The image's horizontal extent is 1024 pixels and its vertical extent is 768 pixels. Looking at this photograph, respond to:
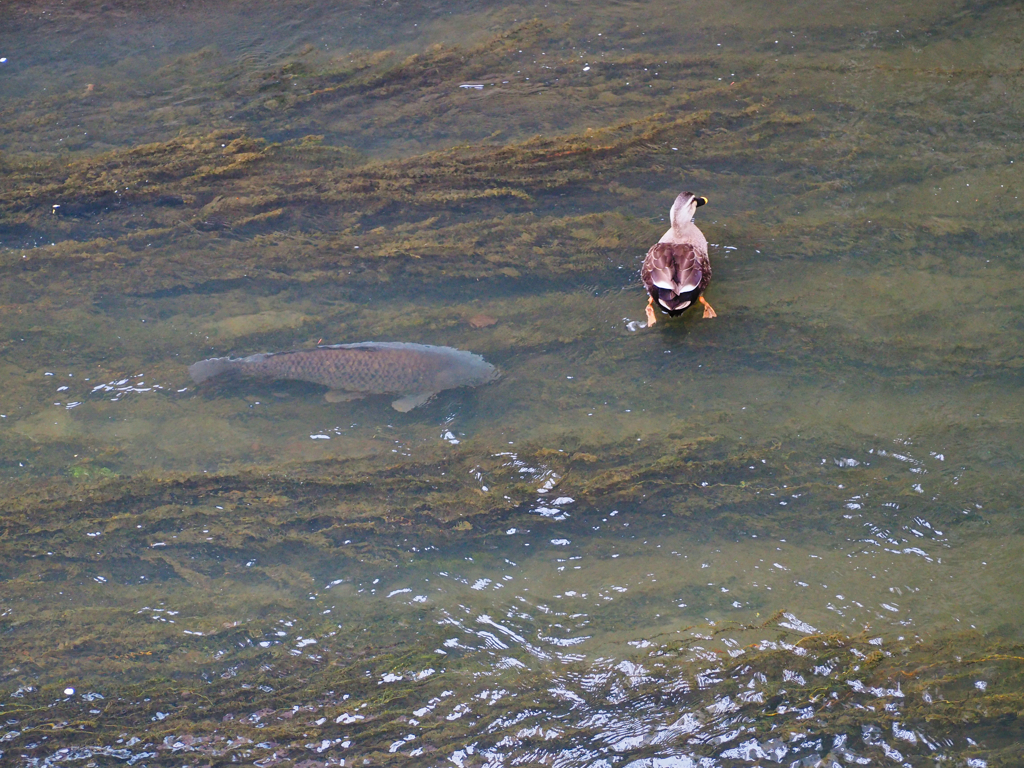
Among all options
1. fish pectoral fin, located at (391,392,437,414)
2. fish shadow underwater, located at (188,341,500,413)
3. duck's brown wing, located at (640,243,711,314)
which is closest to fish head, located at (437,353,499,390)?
fish shadow underwater, located at (188,341,500,413)

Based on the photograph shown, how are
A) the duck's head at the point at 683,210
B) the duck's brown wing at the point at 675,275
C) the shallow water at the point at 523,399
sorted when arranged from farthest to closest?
the duck's head at the point at 683,210
the duck's brown wing at the point at 675,275
the shallow water at the point at 523,399

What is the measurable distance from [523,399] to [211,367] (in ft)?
6.87

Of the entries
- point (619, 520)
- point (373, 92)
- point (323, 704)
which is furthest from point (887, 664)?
point (373, 92)

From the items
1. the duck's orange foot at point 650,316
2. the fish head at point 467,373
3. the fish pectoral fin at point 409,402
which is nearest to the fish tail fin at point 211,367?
the fish pectoral fin at point 409,402

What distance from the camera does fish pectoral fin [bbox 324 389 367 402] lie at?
4.25 metres

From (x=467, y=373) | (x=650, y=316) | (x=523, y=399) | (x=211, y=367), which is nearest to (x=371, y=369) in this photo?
(x=467, y=373)

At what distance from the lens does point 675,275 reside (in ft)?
12.5

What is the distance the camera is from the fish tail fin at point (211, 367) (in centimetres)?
425

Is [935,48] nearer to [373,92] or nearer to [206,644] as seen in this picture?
[373,92]

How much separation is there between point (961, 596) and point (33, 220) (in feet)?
22.0

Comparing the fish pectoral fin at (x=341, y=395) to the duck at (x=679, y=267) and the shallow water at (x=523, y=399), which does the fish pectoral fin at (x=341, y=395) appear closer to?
the shallow water at (x=523, y=399)

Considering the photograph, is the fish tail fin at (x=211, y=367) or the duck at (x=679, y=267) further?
the fish tail fin at (x=211, y=367)

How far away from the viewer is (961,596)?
329 centimetres

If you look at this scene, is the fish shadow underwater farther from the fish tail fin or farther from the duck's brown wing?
the duck's brown wing
